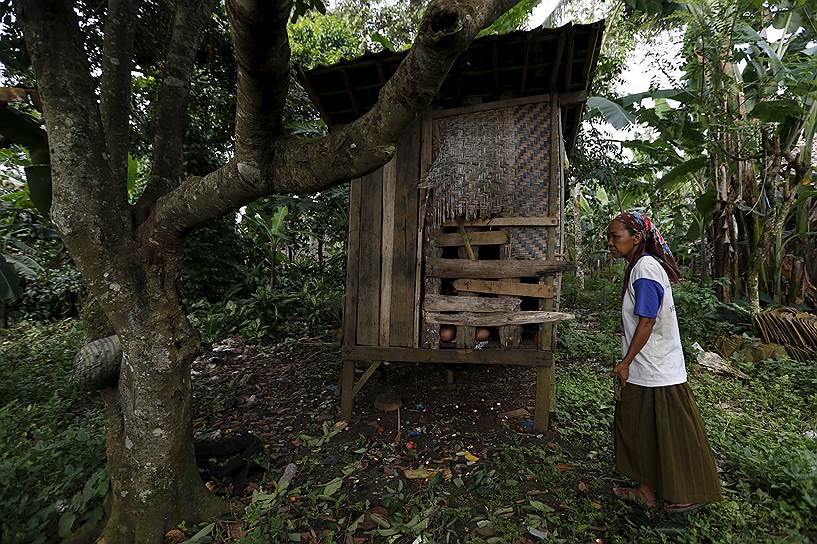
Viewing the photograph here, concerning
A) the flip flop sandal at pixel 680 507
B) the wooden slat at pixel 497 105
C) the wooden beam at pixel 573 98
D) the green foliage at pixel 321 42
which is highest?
the green foliage at pixel 321 42

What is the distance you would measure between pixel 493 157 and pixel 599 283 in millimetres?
6616

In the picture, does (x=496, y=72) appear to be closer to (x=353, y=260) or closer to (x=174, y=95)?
(x=353, y=260)

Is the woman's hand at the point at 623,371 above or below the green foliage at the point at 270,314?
above

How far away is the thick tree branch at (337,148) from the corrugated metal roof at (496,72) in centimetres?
152

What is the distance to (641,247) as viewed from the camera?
7.92 feet

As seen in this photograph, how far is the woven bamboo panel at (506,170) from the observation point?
3367 millimetres

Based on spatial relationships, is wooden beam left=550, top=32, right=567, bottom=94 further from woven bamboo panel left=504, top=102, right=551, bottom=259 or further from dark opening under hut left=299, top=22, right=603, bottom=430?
woven bamboo panel left=504, top=102, right=551, bottom=259

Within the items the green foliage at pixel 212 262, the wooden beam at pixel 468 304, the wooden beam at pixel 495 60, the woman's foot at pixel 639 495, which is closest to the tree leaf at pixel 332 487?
the wooden beam at pixel 468 304

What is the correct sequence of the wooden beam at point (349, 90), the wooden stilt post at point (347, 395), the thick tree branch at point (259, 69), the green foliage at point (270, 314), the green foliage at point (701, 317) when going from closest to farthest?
the thick tree branch at point (259, 69), the wooden beam at point (349, 90), the wooden stilt post at point (347, 395), the green foliage at point (701, 317), the green foliage at point (270, 314)

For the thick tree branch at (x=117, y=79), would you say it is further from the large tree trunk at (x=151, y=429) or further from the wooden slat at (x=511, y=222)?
the wooden slat at (x=511, y=222)

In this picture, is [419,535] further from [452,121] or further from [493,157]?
[452,121]

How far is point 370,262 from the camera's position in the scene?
3.67m

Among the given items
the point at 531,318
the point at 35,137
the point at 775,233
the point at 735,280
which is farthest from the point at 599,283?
the point at 35,137

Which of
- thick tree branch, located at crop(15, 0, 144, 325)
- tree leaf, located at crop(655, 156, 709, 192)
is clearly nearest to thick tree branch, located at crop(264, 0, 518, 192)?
thick tree branch, located at crop(15, 0, 144, 325)
